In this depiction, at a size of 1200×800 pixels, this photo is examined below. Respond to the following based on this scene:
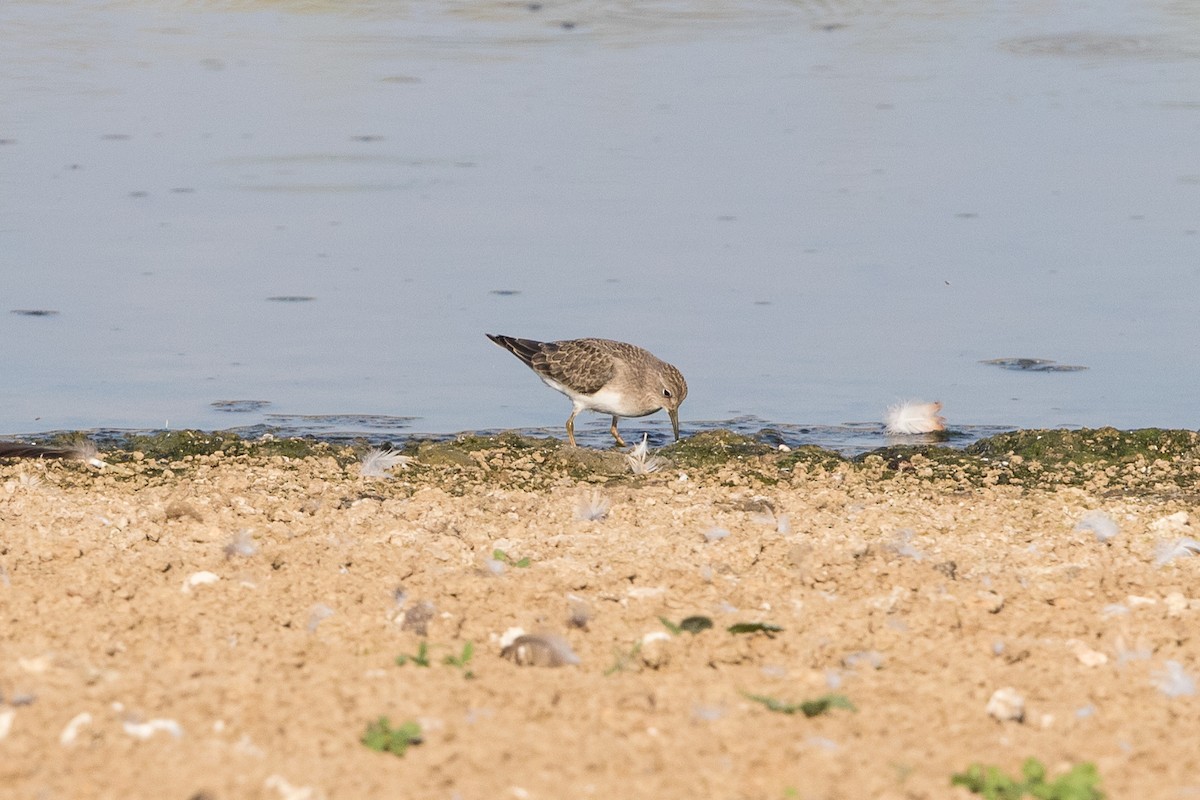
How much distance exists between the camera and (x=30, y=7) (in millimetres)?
22562

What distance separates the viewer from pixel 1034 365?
982 centimetres

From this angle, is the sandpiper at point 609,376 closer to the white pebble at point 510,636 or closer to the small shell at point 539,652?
the white pebble at point 510,636

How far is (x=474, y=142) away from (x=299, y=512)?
28.1 feet

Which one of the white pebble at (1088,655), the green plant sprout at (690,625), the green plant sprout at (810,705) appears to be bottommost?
the green plant sprout at (690,625)

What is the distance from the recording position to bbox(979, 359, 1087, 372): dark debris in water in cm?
976

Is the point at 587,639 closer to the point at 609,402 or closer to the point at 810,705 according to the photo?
the point at 810,705

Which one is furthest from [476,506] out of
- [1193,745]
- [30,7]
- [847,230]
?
[30,7]

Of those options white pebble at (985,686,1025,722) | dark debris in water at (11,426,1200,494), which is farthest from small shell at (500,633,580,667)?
dark debris in water at (11,426,1200,494)

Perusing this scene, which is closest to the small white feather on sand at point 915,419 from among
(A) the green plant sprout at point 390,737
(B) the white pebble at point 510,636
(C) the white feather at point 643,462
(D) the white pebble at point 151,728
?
(C) the white feather at point 643,462

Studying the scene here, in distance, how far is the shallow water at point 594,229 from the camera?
9.59 m

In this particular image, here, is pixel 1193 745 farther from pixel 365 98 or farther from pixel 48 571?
pixel 365 98

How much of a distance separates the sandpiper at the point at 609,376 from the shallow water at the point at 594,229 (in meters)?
0.40

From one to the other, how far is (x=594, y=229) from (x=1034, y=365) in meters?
3.35

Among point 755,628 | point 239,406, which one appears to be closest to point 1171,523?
point 755,628
